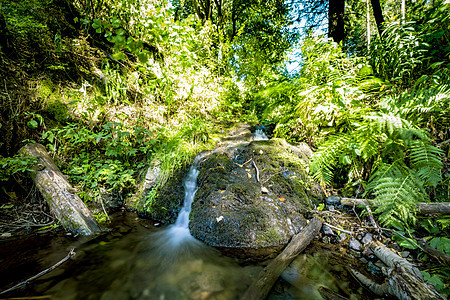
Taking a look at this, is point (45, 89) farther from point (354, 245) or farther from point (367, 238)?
point (367, 238)

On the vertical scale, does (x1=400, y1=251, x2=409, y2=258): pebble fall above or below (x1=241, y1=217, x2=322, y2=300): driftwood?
below

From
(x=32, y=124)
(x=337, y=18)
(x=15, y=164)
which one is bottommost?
(x=15, y=164)

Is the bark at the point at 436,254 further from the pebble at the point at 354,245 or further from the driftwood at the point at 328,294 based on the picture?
the driftwood at the point at 328,294

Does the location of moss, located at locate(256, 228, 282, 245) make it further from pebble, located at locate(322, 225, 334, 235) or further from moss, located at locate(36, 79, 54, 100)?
moss, located at locate(36, 79, 54, 100)

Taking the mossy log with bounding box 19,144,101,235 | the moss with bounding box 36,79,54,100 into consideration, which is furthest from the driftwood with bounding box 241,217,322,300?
the moss with bounding box 36,79,54,100

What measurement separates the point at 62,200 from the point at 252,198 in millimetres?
2922

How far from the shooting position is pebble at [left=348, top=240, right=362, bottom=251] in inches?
87.1

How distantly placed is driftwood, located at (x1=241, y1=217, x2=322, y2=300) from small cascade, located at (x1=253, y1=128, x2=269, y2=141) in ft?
11.0

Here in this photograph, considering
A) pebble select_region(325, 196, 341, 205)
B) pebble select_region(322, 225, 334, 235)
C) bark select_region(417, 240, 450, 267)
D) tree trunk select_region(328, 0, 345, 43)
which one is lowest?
pebble select_region(322, 225, 334, 235)

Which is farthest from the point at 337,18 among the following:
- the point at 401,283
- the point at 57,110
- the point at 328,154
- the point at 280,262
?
the point at 57,110

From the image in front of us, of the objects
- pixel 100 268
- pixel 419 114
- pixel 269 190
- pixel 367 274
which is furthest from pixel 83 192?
pixel 419 114

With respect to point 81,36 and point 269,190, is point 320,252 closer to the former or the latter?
point 269,190

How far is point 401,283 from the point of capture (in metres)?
1.41

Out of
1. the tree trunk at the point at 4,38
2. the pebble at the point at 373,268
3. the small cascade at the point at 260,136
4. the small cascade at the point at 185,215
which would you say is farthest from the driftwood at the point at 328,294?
the tree trunk at the point at 4,38
